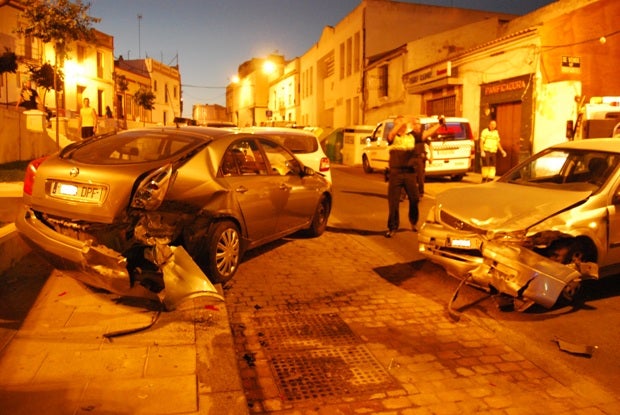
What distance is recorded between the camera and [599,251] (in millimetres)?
5680

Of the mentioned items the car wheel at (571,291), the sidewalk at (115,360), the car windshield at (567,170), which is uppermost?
Answer: the car windshield at (567,170)

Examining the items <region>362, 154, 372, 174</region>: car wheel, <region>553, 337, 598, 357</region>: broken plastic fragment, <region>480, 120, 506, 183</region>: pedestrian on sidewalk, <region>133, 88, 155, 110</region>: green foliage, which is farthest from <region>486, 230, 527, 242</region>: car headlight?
<region>133, 88, 155, 110</region>: green foliage

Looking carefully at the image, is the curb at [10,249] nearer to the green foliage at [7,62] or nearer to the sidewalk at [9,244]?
the sidewalk at [9,244]

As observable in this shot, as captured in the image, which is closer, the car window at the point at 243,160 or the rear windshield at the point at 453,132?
the car window at the point at 243,160

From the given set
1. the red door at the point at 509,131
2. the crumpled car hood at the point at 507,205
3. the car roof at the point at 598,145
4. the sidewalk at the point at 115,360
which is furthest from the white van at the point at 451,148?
the sidewalk at the point at 115,360

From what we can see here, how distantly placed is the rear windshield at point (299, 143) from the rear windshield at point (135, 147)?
5059mm

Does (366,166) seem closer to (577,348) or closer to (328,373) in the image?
(577,348)

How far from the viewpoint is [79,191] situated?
491 centimetres

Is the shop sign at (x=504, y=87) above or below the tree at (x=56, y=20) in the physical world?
below

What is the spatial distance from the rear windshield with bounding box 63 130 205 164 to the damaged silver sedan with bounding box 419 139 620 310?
279 centimetres

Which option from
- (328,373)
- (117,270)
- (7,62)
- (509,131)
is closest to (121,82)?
(7,62)

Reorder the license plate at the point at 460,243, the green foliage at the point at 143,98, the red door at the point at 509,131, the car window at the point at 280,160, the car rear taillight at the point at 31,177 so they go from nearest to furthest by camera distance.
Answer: the car rear taillight at the point at 31,177, the license plate at the point at 460,243, the car window at the point at 280,160, the red door at the point at 509,131, the green foliage at the point at 143,98

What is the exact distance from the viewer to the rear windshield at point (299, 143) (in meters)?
11.0

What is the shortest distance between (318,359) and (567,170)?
159 inches
